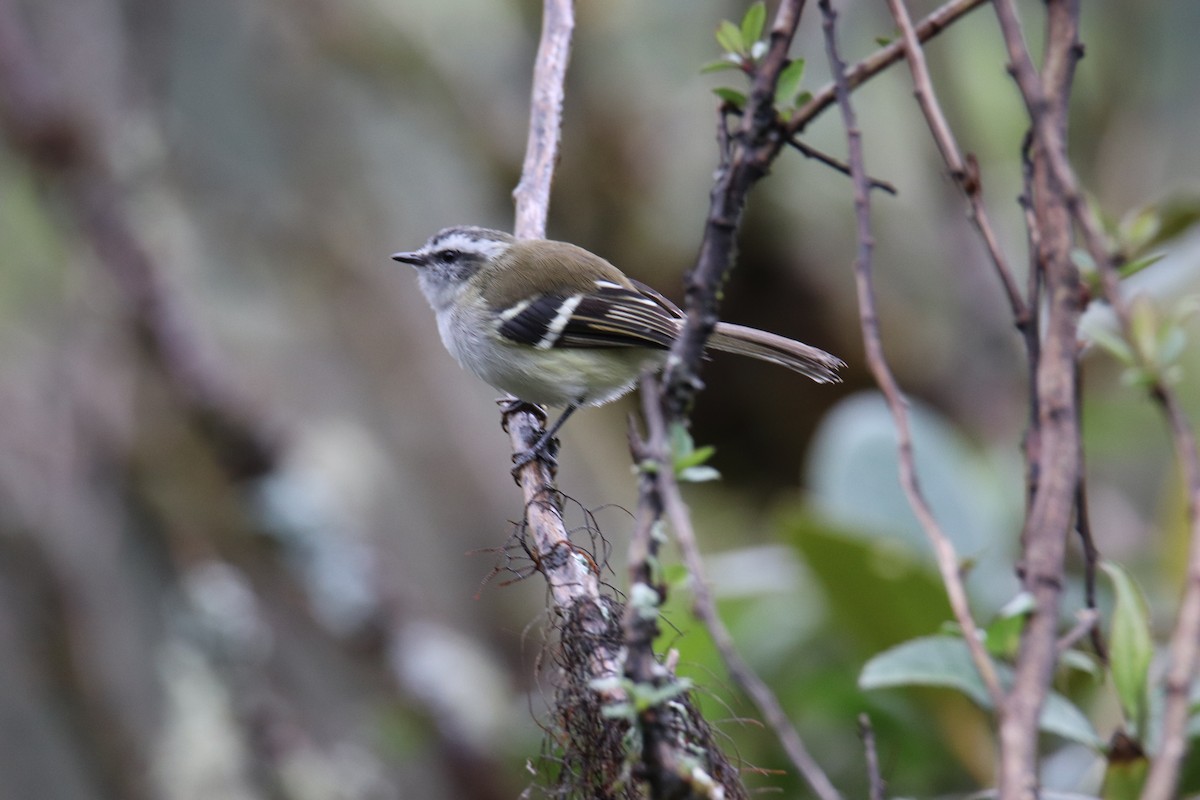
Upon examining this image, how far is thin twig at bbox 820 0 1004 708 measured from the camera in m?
1.25

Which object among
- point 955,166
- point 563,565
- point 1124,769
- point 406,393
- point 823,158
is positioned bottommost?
point 1124,769

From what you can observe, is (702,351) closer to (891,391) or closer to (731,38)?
(891,391)

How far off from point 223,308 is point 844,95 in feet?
20.1

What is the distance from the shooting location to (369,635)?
519cm

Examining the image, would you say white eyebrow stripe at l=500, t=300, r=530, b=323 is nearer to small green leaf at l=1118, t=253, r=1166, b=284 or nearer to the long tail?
the long tail

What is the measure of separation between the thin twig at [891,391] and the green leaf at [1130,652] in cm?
50

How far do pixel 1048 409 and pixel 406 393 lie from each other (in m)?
5.85

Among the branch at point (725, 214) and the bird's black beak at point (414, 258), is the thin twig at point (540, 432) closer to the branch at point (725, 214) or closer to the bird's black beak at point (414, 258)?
the branch at point (725, 214)

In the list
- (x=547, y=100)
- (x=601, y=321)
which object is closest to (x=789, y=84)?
(x=547, y=100)

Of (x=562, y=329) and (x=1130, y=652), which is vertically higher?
(x=562, y=329)

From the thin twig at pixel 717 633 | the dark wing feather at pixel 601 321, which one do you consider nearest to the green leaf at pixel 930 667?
the dark wing feather at pixel 601 321

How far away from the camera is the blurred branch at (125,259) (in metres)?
5.11

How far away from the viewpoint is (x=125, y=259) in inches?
202

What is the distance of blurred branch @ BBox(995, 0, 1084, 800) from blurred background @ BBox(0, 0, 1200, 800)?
2.16 meters
